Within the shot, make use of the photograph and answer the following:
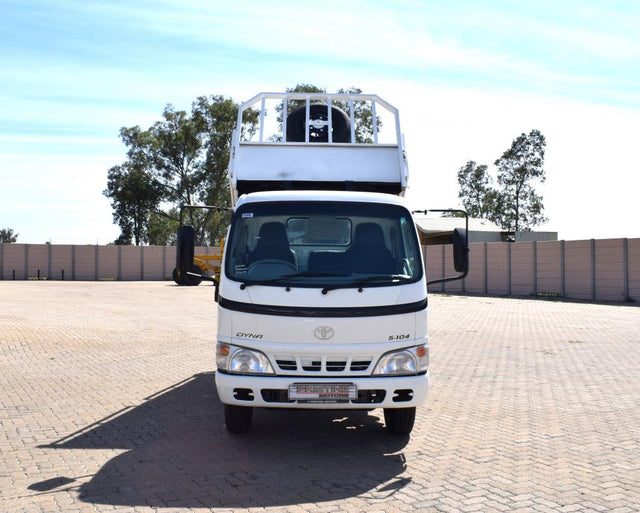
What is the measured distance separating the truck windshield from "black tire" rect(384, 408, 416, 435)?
1.32 metres

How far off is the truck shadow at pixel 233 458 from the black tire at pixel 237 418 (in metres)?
0.09

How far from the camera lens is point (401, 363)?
6129 mm

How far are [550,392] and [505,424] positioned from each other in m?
2.14

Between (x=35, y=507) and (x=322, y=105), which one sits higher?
(x=322, y=105)

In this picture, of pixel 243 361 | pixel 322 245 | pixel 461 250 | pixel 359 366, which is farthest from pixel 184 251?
pixel 461 250

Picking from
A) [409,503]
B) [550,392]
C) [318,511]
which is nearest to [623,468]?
[409,503]

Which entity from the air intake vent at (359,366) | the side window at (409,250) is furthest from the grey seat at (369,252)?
the air intake vent at (359,366)

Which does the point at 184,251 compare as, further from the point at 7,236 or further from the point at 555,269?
the point at 7,236

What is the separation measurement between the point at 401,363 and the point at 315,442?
50.9 inches

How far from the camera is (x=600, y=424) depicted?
294 inches

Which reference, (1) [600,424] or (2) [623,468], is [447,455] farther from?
(1) [600,424]

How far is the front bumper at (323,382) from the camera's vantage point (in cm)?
605

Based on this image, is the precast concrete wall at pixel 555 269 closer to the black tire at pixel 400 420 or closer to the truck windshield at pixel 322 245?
the black tire at pixel 400 420

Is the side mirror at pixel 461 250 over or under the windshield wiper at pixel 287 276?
over
